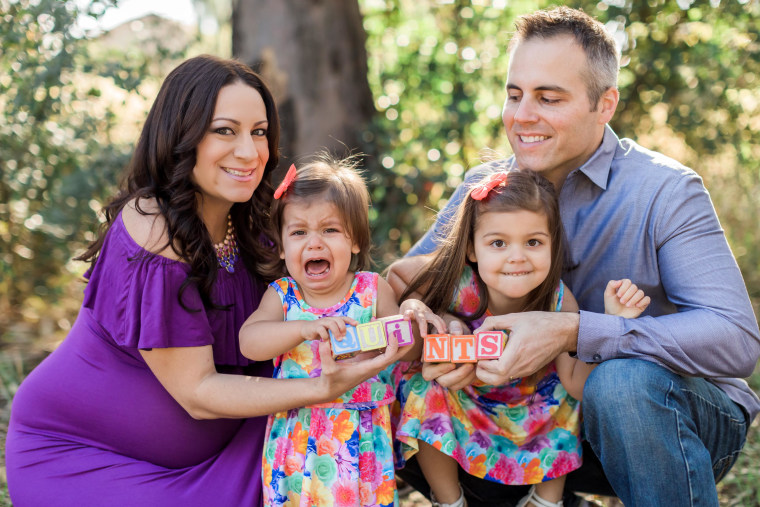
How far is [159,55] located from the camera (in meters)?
4.79

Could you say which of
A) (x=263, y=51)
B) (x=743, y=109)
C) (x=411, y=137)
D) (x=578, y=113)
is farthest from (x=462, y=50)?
(x=578, y=113)

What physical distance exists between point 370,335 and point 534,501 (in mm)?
959

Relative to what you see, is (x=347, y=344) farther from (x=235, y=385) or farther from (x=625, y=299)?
(x=625, y=299)

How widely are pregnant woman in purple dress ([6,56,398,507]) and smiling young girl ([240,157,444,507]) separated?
0.41ft

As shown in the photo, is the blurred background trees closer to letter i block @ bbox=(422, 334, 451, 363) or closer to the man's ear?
the man's ear

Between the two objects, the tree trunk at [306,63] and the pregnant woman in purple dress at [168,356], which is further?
the tree trunk at [306,63]

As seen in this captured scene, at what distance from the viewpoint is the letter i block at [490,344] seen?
2.21 meters

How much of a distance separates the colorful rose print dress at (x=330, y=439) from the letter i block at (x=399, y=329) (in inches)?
8.6

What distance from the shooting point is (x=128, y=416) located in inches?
94.7

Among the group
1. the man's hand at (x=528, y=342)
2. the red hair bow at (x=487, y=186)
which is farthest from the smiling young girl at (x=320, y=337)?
the red hair bow at (x=487, y=186)

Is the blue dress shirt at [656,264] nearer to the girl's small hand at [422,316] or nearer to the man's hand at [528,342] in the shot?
the man's hand at [528,342]

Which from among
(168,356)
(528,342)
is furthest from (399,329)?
(168,356)

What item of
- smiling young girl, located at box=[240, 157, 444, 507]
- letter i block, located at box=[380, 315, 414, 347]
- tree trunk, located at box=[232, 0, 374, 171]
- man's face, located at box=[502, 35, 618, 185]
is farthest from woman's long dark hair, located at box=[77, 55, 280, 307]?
tree trunk, located at box=[232, 0, 374, 171]

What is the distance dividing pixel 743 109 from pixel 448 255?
11.5 feet
